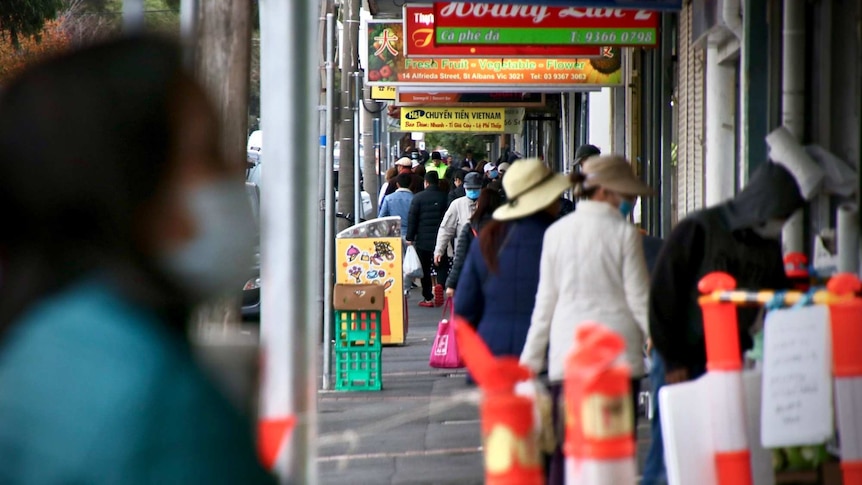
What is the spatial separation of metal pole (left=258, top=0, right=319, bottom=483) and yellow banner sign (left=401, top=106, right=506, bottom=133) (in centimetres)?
2339

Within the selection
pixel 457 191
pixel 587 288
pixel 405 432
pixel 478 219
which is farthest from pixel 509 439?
pixel 457 191

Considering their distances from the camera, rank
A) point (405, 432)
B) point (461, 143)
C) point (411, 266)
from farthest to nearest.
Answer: point (461, 143) → point (411, 266) → point (405, 432)

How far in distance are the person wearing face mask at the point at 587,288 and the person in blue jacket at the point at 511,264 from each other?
0.28 m

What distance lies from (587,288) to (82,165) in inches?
179

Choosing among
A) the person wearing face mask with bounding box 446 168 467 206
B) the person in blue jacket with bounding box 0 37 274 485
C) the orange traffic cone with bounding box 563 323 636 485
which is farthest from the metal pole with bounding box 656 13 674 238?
the person in blue jacket with bounding box 0 37 274 485

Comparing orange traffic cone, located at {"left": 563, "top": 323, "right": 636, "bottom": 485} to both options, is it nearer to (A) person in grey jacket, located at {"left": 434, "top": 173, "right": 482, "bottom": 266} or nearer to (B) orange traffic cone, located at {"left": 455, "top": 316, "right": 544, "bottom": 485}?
(B) orange traffic cone, located at {"left": 455, "top": 316, "right": 544, "bottom": 485}

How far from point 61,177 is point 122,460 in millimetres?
397

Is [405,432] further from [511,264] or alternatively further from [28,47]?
[28,47]

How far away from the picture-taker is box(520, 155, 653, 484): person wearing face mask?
6.17m

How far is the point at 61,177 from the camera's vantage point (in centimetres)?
182

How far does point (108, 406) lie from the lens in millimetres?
1694

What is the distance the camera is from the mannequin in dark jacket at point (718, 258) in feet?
18.6

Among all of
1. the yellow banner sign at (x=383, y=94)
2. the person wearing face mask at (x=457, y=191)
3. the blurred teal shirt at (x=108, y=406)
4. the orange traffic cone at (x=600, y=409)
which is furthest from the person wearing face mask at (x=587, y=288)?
the yellow banner sign at (x=383, y=94)

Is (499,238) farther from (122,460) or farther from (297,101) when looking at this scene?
(122,460)
